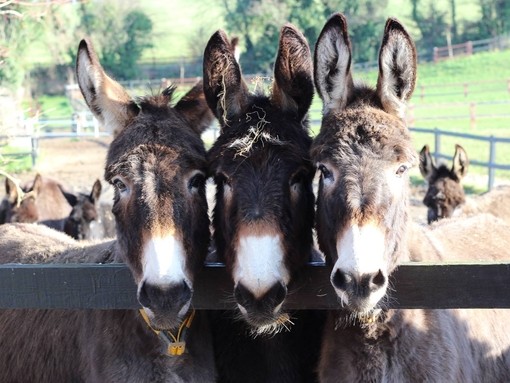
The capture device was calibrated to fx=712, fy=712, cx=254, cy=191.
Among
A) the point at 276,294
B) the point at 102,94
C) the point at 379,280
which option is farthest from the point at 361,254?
the point at 102,94

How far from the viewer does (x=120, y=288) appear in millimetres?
3342

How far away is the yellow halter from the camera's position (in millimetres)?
3469

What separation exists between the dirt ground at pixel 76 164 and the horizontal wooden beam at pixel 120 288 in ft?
34.0

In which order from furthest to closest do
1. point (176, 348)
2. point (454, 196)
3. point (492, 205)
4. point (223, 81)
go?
point (454, 196)
point (492, 205)
point (223, 81)
point (176, 348)

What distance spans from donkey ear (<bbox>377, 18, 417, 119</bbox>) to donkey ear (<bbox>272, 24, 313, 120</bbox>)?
17.3 inches

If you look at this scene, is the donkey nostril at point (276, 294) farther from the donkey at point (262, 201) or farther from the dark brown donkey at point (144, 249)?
the dark brown donkey at point (144, 249)

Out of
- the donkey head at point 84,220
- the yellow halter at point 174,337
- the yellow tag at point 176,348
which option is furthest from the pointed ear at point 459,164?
the yellow tag at point 176,348

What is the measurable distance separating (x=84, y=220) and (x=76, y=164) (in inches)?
572

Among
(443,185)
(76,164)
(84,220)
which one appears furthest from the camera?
(76,164)

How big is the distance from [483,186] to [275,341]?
598 inches

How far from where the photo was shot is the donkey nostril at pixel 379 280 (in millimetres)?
2900

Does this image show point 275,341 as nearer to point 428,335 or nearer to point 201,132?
point 428,335

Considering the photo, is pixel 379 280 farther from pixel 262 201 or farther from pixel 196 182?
pixel 196 182

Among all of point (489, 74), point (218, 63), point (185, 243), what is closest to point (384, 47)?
point (218, 63)
